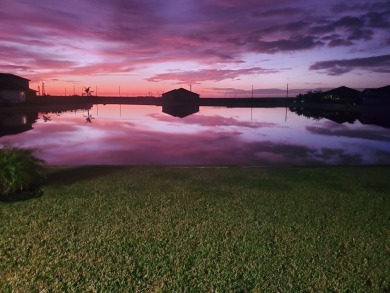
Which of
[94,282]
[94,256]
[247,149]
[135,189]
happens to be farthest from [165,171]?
[247,149]

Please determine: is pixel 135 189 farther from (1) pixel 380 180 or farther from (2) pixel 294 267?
(1) pixel 380 180

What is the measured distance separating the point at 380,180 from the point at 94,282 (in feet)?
26.6

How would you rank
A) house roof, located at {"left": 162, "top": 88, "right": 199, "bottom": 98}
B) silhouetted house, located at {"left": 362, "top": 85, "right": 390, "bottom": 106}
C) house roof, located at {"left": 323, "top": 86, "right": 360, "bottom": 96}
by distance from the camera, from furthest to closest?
house roof, located at {"left": 162, "top": 88, "right": 199, "bottom": 98} < house roof, located at {"left": 323, "top": 86, "right": 360, "bottom": 96} < silhouetted house, located at {"left": 362, "top": 85, "right": 390, "bottom": 106}

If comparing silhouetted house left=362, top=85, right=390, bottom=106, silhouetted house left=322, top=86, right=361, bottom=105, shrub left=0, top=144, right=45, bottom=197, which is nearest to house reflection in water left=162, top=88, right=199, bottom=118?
silhouetted house left=322, top=86, right=361, bottom=105

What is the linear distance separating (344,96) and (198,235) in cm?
6043

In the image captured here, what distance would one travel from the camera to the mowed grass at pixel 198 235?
14.3 ft

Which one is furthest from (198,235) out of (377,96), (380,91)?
(380,91)

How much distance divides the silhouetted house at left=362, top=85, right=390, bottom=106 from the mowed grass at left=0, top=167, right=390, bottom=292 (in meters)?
43.9

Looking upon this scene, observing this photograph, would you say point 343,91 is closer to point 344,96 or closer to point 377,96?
point 344,96

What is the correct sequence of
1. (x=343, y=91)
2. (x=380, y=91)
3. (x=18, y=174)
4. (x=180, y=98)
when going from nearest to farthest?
(x=18, y=174), (x=380, y=91), (x=343, y=91), (x=180, y=98)

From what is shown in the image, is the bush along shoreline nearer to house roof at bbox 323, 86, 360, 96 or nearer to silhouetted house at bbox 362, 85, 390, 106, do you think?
Answer: silhouetted house at bbox 362, 85, 390, 106

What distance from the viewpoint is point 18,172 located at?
771cm

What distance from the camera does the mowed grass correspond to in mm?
4344

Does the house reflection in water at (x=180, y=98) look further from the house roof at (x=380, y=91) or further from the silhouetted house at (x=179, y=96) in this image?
the house roof at (x=380, y=91)
